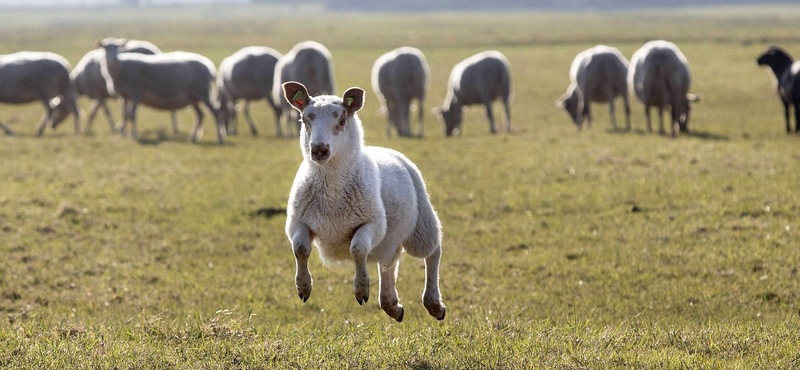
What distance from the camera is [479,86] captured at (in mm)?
21516

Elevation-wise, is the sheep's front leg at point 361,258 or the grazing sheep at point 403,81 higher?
the sheep's front leg at point 361,258

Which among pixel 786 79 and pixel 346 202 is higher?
pixel 346 202

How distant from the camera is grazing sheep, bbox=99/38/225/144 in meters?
19.8

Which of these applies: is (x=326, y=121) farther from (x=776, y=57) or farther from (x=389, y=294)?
(x=776, y=57)

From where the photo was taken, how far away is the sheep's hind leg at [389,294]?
6.10 meters

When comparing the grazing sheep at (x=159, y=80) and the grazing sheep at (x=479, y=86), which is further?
the grazing sheep at (x=479, y=86)

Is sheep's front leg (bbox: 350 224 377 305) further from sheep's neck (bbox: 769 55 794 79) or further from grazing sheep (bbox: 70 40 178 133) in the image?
grazing sheep (bbox: 70 40 178 133)

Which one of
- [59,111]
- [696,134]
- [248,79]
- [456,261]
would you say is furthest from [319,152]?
[59,111]

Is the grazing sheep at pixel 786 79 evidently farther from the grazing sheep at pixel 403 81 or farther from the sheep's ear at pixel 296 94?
the sheep's ear at pixel 296 94

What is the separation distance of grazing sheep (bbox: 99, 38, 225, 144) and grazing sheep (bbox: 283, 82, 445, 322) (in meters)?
14.4

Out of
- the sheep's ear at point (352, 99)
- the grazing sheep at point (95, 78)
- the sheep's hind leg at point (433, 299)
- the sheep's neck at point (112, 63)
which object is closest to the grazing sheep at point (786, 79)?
the sheep's hind leg at point (433, 299)

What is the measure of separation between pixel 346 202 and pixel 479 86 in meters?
16.3

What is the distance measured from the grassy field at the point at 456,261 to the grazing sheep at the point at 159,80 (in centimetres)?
237

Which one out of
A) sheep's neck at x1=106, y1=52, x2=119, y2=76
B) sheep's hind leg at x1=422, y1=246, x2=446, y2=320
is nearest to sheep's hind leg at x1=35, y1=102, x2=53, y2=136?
sheep's neck at x1=106, y1=52, x2=119, y2=76
